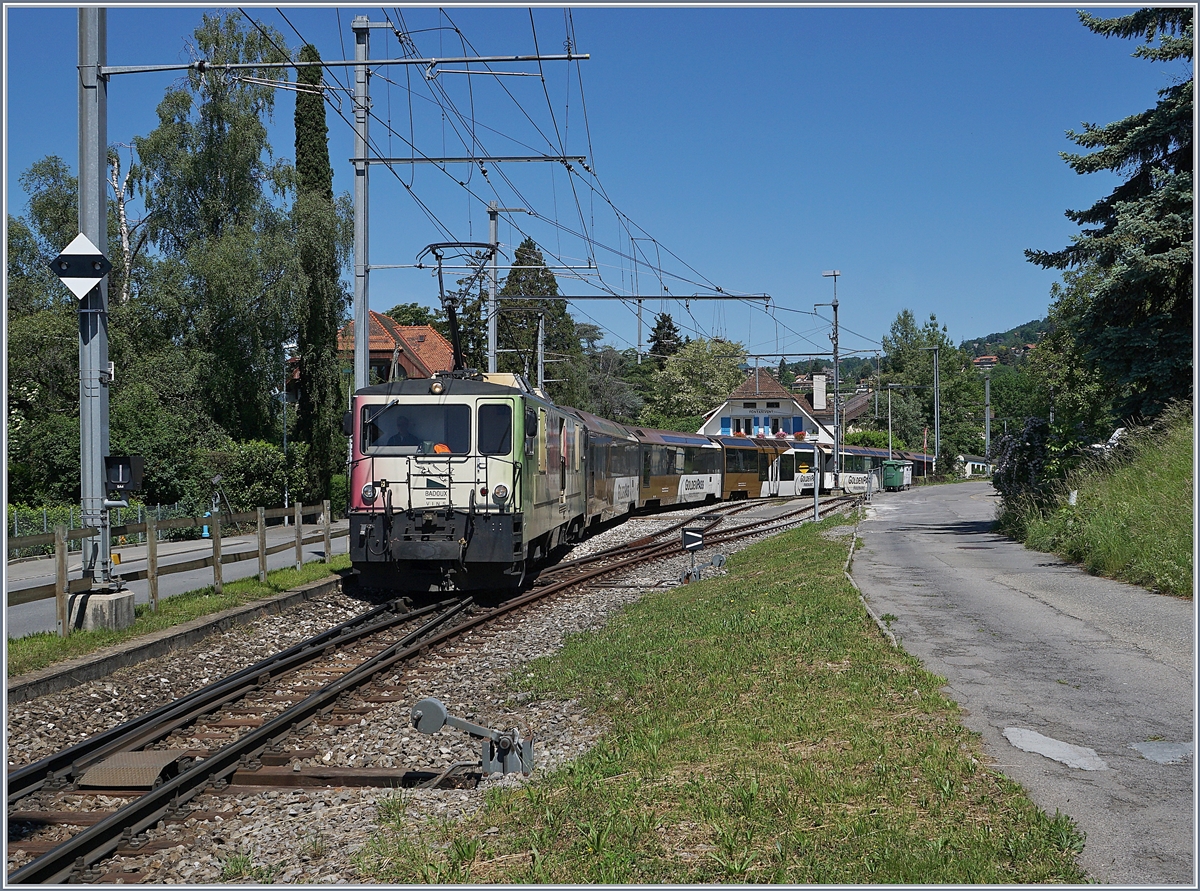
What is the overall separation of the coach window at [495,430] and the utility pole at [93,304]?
17.0ft

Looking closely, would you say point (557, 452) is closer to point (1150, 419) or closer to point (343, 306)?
point (1150, 419)

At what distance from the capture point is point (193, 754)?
25.3ft

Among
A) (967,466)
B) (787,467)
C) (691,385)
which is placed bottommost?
(787,467)

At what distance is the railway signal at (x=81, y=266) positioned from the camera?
11.4 m

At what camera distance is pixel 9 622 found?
44.9 feet

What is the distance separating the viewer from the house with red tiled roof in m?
45.0

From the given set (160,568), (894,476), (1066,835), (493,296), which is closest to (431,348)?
(894,476)

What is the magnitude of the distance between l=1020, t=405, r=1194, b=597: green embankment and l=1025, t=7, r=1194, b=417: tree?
104 cm

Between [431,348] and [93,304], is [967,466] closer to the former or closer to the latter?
[431,348]

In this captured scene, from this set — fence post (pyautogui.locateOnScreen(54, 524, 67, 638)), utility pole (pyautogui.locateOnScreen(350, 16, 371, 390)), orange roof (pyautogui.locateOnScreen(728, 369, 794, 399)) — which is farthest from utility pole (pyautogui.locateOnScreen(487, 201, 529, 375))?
orange roof (pyautogui.locateOnScreen(728, 369, 794, 399))

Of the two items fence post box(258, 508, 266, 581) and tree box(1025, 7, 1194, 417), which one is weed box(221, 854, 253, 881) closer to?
fence post box(258, 508, 266, 581)

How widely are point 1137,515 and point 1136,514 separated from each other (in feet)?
0.22

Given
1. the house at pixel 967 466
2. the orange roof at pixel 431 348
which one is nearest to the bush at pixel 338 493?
the orange roof at pixel 431 348

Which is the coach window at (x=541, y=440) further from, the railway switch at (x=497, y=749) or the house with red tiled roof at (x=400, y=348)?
the house with red tiled roof at (x=400, y=348)
